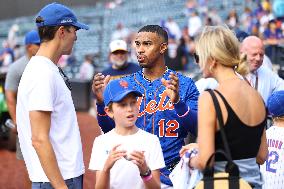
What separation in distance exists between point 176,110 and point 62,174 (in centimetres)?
100

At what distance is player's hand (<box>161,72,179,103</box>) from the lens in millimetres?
4613

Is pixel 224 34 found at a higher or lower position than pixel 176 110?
higher

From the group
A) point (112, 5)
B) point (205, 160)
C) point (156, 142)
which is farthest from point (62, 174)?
point (112, 5)

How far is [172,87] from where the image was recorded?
4.64 meters

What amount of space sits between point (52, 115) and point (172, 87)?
34.8 inches

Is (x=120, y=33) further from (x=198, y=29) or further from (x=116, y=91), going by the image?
(x=116, y=91)

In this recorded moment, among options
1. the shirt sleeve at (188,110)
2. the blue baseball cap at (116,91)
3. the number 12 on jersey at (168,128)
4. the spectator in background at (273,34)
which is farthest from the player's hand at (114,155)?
the spectator in background at (273,34)

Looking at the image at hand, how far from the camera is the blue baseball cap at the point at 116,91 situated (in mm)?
4504

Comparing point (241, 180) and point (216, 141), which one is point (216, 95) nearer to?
point (216, 141)

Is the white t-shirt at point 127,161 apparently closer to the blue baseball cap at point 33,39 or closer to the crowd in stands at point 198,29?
the blue baseball cap at point 33,39

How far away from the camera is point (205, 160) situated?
3.90 m

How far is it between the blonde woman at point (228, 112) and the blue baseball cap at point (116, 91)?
561mm

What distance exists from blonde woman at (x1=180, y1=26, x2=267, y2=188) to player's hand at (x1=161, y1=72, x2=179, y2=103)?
42 cm

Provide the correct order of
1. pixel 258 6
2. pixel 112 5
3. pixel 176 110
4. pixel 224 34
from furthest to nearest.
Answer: pixel 112 5, pixel 258 6, pixel 176 110, pixel 224 34
